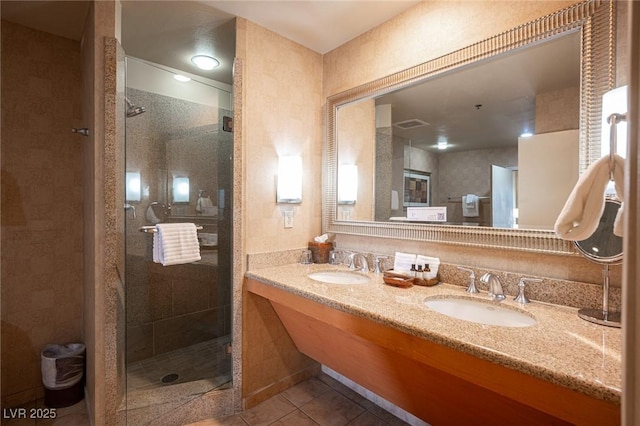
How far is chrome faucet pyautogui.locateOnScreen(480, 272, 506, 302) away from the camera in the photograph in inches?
53.1

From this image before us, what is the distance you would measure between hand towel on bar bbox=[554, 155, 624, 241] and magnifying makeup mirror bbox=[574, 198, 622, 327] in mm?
254

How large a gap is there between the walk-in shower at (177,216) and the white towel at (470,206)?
1.42 meters

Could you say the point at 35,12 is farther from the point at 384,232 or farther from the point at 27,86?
the point at 384,232

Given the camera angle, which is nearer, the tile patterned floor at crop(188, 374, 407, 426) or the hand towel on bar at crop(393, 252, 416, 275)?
the hand towel on bar at crop(393, 252, 416, 275)

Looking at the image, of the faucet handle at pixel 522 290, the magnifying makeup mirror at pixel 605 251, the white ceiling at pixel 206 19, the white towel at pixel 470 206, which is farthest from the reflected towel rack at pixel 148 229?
the magnifying makeup mirror at pixel 605 251

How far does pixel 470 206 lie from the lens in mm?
1555

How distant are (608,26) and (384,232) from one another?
53.0 inches

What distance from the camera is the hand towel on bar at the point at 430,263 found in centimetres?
158

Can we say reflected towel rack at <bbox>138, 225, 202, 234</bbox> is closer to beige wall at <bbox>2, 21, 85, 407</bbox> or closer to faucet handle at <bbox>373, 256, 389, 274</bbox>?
beige wall at <bbox>2, 21, 85, 407</bbox>

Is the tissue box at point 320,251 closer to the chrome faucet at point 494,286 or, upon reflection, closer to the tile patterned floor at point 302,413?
the tile patterned floor at point 302,413

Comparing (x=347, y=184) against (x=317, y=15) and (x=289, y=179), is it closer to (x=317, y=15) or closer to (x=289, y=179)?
(x=289, y=179)

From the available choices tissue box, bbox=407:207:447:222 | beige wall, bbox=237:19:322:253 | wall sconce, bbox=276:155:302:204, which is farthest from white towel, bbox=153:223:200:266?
tissue box, bbox=407:207:447:222

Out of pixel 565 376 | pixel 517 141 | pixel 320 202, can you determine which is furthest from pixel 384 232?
pixel 565 376

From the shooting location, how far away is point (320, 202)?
7.69 feet
